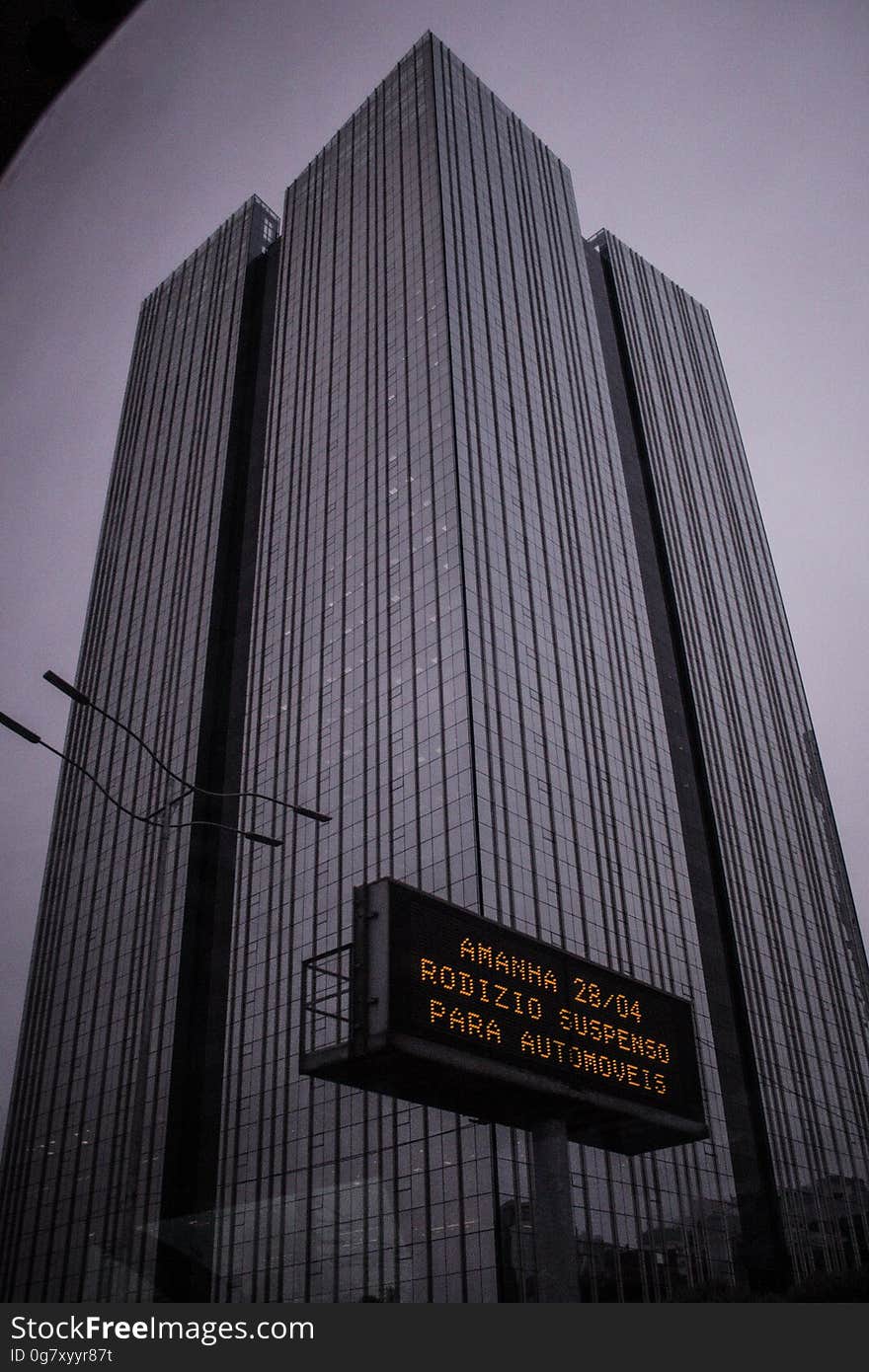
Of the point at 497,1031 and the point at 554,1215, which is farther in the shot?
the point at 554,1215

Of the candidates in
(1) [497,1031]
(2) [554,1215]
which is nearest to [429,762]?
(2) [554,1215]

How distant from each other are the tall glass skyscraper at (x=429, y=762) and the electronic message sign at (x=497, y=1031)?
28.8 m

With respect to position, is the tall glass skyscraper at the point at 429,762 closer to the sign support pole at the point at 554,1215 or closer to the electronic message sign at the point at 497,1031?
the sign support pole at the point at 554,1215

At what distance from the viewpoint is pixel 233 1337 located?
49.8 feet

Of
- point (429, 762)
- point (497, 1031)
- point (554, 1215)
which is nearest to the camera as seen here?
point (497, 1031)

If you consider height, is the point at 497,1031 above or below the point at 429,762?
below

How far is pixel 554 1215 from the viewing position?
66.2 ft

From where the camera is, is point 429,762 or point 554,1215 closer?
point 554,1215

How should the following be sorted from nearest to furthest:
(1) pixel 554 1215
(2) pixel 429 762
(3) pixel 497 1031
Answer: (3) pixel 497 1031 → (1) pixel 554 1215 → (2) pixel 429 762

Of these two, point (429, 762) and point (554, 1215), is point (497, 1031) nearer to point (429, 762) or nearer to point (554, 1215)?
point (554, 1215)

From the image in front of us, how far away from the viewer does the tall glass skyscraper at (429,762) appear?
201ft

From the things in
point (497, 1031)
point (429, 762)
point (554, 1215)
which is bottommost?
point (554, 1215)

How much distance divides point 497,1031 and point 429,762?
47.3 m

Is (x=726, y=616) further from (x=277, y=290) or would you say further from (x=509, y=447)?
(x=277, y=290)
